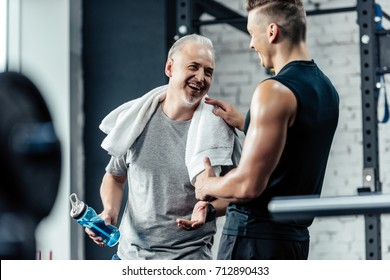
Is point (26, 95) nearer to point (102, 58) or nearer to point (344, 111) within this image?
point (102, 58)

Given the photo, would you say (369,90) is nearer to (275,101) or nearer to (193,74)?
(193,74)

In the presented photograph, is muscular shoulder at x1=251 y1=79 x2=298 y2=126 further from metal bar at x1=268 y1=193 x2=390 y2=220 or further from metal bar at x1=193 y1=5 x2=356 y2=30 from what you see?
metal bar at x1=193 y1=5 x2=356 y2=30

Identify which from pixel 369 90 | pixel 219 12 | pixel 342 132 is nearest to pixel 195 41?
pixel 369 90

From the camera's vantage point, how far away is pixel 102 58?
12.1 feet

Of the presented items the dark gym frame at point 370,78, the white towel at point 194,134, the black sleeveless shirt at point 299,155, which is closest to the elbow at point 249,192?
the black sleeveless shirt at point 299,155

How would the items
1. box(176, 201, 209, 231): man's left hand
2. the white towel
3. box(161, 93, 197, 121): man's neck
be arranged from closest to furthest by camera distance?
box(176, 201, 209, 231): man's left hand < the white towel < box(161, 93, 197, 121): man's neck

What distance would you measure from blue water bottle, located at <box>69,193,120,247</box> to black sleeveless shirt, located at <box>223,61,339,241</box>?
1.36ft

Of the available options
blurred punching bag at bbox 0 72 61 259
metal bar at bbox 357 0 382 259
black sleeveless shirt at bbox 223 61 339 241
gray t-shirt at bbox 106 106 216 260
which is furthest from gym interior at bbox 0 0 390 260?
blurred punching bag at bbox 0 72 61 259

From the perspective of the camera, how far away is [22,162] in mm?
613

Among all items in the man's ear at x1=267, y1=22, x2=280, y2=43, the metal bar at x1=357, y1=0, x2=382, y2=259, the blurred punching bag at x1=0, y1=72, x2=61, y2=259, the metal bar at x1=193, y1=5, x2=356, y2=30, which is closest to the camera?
the blurred punching bag at x1=0, y1=72, x2=61, y2=259

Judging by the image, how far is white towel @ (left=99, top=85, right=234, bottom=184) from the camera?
1.86 metres

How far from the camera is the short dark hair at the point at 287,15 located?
1.60m

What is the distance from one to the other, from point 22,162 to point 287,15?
1.08 m
